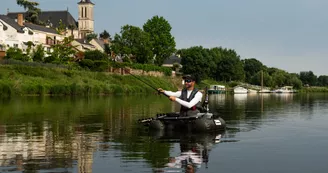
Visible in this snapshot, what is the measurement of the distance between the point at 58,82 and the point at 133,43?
47665mm

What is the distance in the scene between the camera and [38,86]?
7012 cm

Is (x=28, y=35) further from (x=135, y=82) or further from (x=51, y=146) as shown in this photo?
(x=51, y=146)

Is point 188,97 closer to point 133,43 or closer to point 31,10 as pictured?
point 133,43

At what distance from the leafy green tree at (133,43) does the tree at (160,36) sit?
Answer: 26.4 feet

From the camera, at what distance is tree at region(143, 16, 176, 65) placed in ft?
436

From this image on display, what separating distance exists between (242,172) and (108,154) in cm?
443

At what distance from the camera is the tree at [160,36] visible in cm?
13288

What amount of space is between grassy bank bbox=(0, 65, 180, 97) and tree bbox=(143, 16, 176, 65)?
34696 mm

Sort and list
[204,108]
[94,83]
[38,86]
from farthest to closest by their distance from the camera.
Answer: [94,83] < [38,86] < [204,108]

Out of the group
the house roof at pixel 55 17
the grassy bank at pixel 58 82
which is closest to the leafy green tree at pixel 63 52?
the grassy bank at pixel 58 82

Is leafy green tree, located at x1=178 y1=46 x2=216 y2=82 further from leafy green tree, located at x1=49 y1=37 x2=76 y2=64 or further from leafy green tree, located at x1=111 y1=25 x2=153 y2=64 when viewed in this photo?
leafy green tree, located at x1=49 y1=37 x2=76 y2=64

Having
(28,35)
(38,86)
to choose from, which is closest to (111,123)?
(38,86)

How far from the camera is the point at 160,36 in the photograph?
133375 millimetres

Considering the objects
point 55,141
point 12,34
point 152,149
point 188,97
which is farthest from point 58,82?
point 152,149
